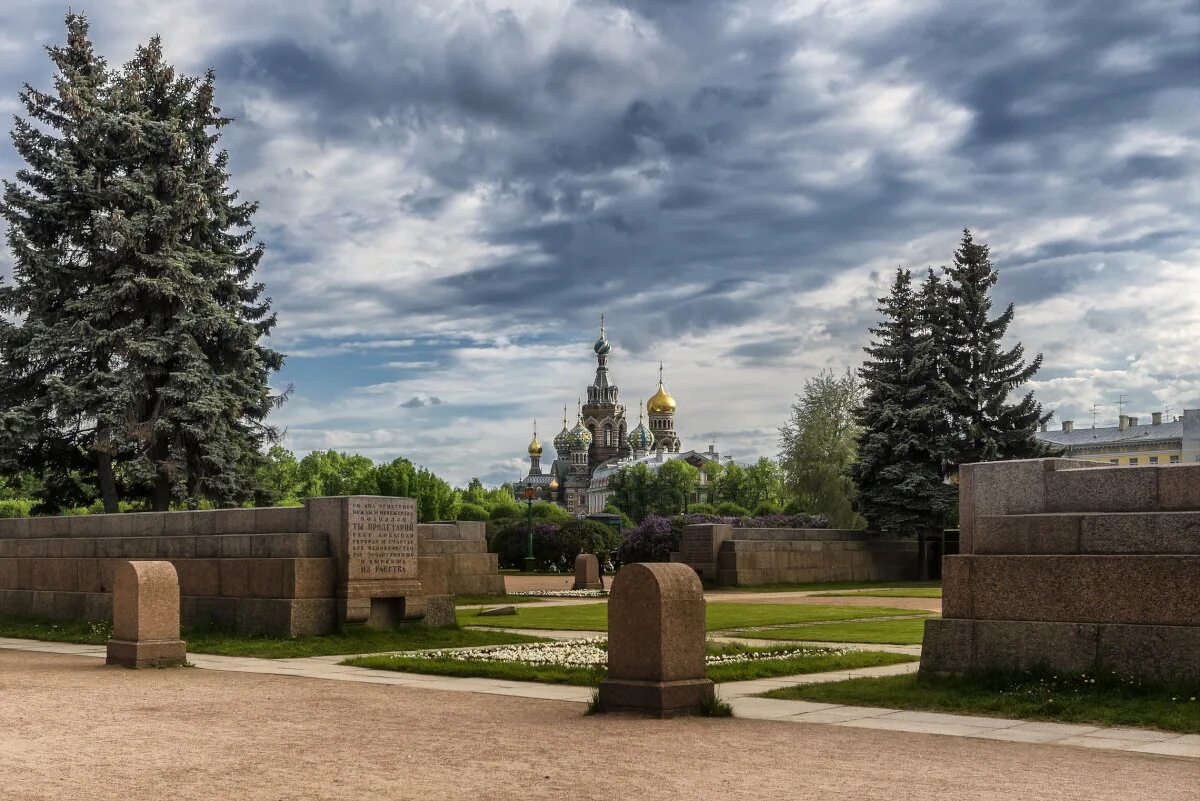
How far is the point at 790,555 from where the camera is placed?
33.7m

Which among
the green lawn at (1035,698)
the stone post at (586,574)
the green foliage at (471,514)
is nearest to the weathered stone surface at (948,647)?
the green lawn at (1035,698)

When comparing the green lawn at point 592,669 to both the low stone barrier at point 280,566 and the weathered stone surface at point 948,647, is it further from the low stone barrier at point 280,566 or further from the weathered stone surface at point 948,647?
the low stone barrier at point 280,566

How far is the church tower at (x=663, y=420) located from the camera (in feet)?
617

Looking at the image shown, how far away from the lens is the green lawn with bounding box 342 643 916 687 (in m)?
12.1

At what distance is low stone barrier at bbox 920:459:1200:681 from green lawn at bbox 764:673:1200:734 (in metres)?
0.16

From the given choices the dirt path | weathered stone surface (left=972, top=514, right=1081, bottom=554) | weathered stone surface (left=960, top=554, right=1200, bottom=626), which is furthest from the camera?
weathered stone surface (left=972, top=514, right=1081, bottom=554)

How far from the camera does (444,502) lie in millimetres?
99688

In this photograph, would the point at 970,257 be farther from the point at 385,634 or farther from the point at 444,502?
the point at 444,502

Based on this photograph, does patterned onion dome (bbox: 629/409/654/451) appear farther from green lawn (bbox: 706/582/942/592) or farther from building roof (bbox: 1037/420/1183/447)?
green lawn (bbox: 706/582/942/592)

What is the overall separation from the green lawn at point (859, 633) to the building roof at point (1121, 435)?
3759 inches

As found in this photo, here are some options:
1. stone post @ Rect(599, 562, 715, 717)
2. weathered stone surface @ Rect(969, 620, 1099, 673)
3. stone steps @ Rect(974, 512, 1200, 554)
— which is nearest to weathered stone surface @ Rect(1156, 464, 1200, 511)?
stone steps @ Rect(974, 512, 1200, 554)

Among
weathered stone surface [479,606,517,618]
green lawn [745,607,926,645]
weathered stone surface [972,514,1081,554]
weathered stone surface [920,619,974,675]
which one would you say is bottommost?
weathered stone surface [479,606,517,618]

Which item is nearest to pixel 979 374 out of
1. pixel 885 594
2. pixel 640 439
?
pixel 885 594

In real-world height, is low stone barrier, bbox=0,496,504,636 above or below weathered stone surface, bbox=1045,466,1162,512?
below
